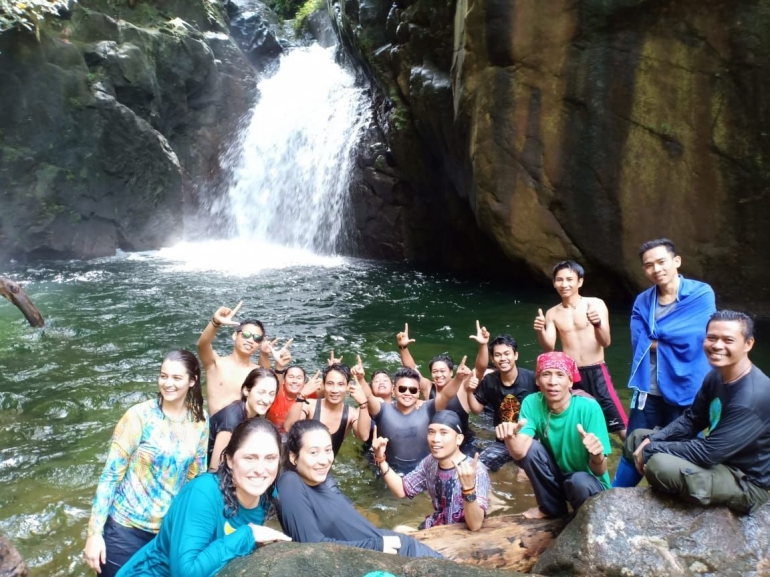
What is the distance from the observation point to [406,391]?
489 cm

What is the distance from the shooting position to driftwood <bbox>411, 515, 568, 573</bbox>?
10.8ft

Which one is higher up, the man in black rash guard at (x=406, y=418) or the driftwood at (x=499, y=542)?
the man in black rash guard at (x=406, y=418)

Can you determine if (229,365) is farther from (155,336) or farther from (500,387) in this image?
(155,336)

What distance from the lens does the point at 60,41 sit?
52.5ft

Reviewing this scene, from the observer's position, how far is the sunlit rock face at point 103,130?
51.3 feet

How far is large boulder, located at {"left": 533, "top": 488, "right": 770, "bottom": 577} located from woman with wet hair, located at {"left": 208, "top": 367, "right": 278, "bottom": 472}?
1.97 metres

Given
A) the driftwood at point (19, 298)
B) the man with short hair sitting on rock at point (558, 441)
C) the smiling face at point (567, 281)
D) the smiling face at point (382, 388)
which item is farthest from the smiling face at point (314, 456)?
the driftwood at point (19, 298)

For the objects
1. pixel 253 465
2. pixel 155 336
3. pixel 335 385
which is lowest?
pixel 253 465

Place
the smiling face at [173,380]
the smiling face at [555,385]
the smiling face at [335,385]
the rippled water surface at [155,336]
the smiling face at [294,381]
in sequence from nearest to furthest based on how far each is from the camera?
the smiling face at [173,380]
the smiling face at [555,385]
the smiling face at [335,385]
the rippled water surface at [155,336]
the smiling face at [294,381]

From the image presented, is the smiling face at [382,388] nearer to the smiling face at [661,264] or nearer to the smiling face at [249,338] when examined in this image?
the smiling face at [249,338]

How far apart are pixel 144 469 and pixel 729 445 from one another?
2981 millimetres

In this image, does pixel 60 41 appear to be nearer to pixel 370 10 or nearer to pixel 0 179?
pixel 0 179

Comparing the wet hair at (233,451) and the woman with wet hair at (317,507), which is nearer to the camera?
the wet hair at (233,451)

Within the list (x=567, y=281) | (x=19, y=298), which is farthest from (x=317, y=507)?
(x=19, y=298)
